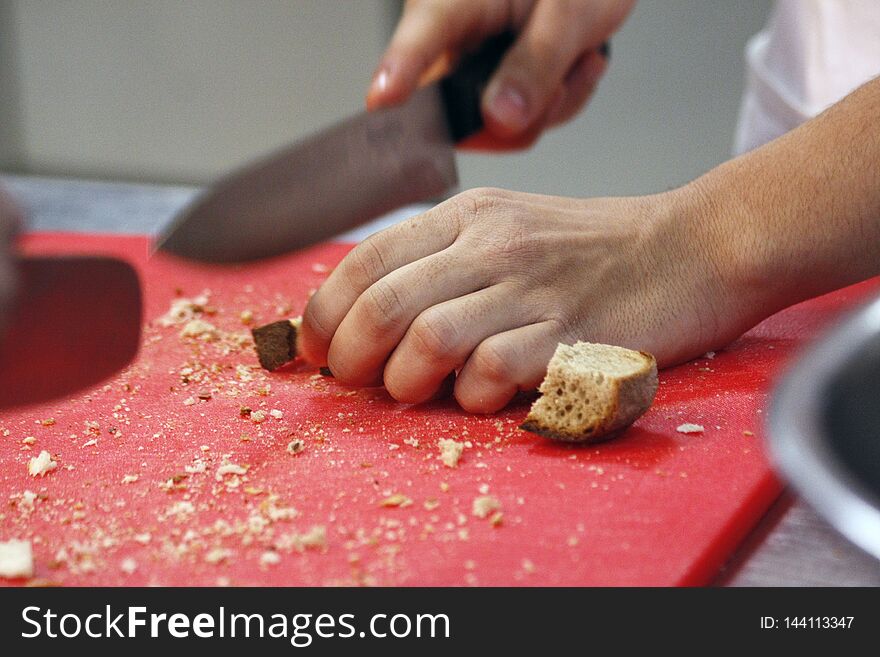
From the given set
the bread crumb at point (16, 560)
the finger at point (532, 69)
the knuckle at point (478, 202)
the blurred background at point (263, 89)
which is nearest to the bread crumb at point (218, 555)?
the bread crumb at point (16, 560)

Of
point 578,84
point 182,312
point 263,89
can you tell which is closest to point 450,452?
point 182,312

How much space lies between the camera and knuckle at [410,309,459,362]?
91 centimetres

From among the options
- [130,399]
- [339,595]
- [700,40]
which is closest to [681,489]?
[339,595]

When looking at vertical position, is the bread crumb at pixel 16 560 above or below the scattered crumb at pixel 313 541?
above

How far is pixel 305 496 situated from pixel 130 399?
0.33 meters

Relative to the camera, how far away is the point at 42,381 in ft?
3.54

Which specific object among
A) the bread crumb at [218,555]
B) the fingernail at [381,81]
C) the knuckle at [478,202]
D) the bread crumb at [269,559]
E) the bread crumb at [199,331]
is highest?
the fingernail at [381,81]

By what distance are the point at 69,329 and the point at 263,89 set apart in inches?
105

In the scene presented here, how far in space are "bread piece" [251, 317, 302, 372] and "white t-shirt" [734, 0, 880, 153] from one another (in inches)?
41.1

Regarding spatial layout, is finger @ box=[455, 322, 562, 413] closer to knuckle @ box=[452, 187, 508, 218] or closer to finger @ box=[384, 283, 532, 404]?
finger @ box=[384, 283, 532, 404]

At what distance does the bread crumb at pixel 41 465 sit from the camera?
33.3 inches

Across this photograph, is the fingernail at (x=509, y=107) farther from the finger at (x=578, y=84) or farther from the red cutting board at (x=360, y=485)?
the red cutting board at (x=360, y=485)

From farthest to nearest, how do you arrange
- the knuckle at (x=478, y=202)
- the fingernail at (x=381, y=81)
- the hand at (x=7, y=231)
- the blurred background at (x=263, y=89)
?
the blurred background at (x=263, y=89), the fingernail at (x=381, y=81), the knuckle at (x=478, y=202), the hand at (x=7, y=231)

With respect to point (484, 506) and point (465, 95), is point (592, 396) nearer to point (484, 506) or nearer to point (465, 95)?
point (484, 506)
